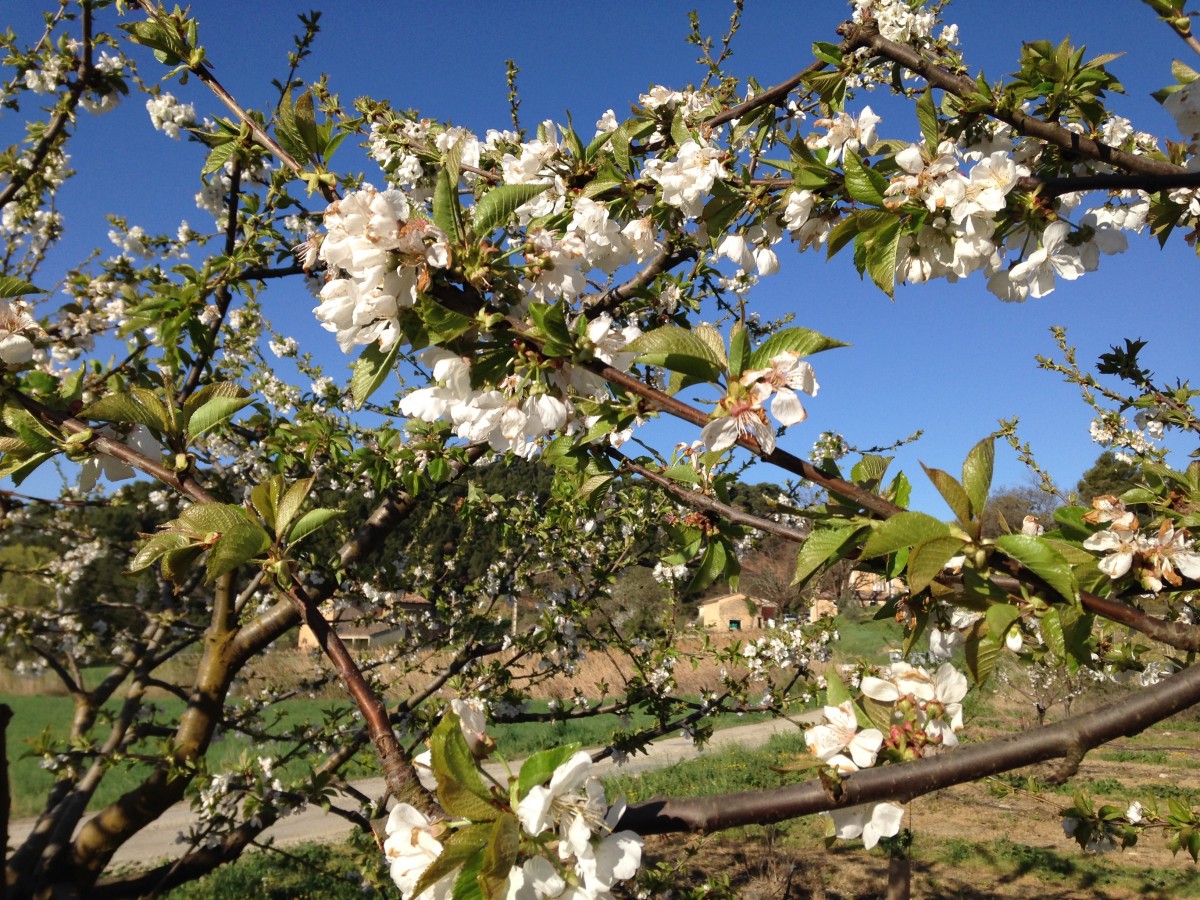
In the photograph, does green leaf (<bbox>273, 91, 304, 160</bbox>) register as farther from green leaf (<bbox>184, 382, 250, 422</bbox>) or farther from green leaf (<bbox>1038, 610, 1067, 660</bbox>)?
green leaf (<bbox>1038, 610, 1067, 660</bbox>)

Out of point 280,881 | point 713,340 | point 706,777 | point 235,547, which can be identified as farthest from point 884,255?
point 706,777

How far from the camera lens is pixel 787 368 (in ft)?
2.73

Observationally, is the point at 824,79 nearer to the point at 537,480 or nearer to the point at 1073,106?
the point at 1073,106

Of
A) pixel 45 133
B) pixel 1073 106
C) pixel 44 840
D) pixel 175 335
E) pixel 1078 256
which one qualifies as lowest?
pixel 44 840

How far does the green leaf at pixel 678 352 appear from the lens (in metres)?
0.84

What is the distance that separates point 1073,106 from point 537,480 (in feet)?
15.8

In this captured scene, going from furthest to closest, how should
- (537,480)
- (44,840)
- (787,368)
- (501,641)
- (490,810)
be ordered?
(537,480) → (501,641) → (44,840) → (787,368) → (490,810)

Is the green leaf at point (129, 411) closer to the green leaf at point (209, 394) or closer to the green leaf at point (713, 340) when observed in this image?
the green leaf at point (209, 394)

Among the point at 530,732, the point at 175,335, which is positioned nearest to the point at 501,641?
the point at 175,335

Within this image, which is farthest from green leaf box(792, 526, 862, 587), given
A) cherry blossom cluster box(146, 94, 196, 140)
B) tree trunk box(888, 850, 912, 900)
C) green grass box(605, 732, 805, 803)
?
green grass box(605, 732, 805, 803)

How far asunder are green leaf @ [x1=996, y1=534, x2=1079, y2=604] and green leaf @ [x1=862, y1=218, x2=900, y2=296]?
1.62 feet

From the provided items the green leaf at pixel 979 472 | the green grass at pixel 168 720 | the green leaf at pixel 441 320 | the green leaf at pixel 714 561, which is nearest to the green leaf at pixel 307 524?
the green leaf at pixel 441 320

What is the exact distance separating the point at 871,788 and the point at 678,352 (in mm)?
559

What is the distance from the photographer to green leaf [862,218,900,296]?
3.83ft
